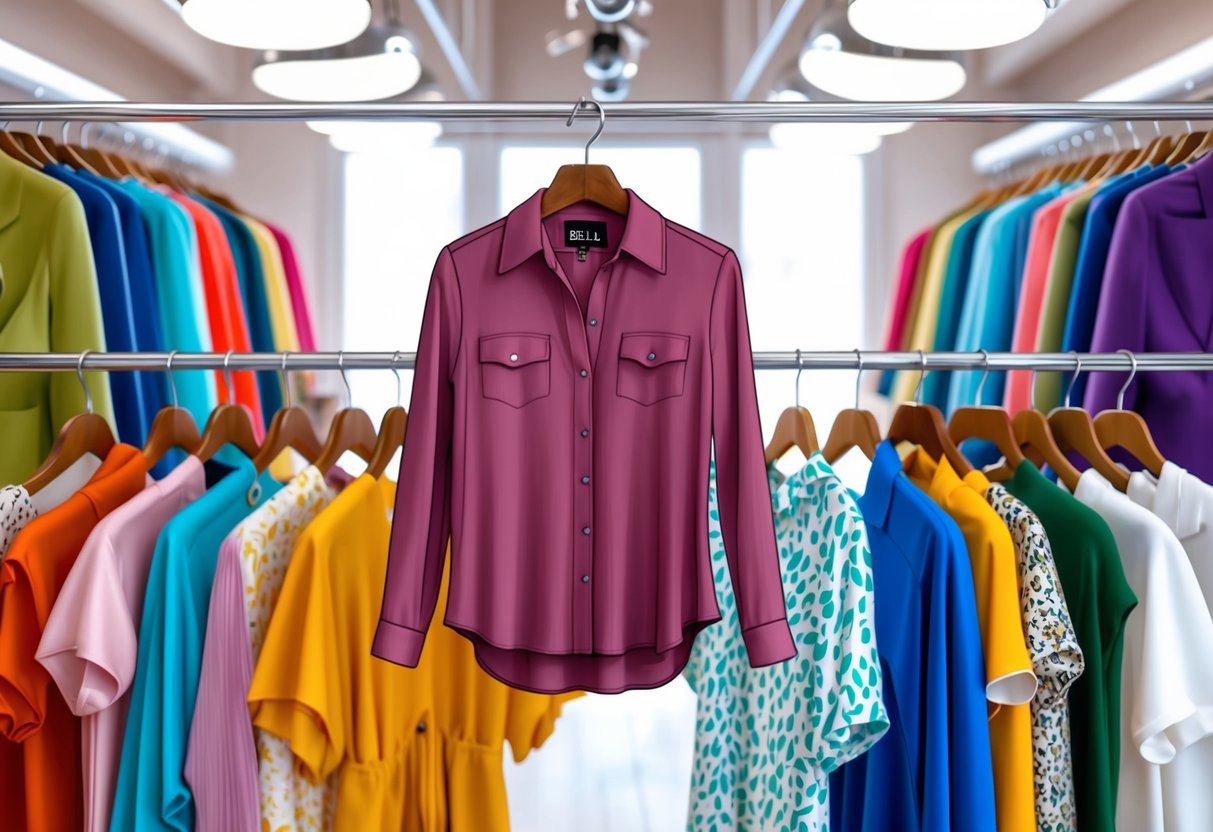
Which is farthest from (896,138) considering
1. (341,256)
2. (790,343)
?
(341,256)

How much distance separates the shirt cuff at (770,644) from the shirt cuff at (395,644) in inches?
16.9

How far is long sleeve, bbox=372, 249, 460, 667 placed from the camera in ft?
4.10

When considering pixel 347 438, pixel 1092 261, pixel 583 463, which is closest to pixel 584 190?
pixel 583 463

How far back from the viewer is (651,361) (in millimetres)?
1290

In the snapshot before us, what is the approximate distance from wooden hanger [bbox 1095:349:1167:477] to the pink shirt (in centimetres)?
70

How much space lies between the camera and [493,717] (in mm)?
1517

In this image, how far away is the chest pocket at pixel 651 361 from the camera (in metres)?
1.29

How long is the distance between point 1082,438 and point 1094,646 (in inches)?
14.5

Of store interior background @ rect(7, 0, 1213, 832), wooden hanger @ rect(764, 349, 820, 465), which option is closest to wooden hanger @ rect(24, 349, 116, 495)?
wooden hanger @ rect(764, 349, 820, 465)

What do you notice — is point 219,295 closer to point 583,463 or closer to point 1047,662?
point 583,463

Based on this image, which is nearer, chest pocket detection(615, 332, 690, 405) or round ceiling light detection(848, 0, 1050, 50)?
chest pocket detection(615, 332, 690, 405)

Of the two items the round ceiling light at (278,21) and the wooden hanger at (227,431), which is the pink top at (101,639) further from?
the round ceiling light at (278,21)

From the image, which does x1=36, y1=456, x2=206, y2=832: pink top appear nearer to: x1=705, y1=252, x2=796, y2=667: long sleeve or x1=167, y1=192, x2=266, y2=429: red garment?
x1=705, y1=252, x2=796, y2=667: long sleeve

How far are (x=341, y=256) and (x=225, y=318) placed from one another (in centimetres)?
314
